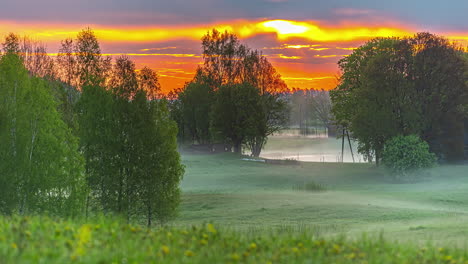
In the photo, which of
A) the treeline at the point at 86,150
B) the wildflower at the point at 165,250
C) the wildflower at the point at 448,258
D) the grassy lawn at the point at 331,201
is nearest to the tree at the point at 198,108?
the grassy lawn at the point at 331,201

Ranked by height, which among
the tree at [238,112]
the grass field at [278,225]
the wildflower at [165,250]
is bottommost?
the grass field at [278,225]

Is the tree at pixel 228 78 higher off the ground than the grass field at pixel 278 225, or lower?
higher

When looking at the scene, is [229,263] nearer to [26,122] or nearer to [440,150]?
[26,122]

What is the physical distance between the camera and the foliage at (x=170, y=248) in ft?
27.5

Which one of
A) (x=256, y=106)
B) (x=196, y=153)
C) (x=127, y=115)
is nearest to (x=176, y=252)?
(x=127, y=115)

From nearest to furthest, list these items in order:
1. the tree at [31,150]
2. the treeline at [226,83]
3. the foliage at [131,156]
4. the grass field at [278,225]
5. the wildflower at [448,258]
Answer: the grass field at [278,225]
the wildflower at [448,258]
the tree at [31,150]
the foliage at [131,156]
the treeline at [226,83]

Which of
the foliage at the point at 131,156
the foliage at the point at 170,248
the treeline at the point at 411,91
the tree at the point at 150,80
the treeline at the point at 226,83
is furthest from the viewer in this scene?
the tree at the point at 150,80

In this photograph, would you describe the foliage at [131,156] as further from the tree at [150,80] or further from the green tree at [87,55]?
the tree at [150,80]

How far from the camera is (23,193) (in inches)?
753

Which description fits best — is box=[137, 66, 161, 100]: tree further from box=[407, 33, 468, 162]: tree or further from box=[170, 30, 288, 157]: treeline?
box=[407, 33, 468, 162]: tree

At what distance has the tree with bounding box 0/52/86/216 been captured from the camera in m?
19.0

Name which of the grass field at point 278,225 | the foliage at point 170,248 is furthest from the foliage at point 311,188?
the foliage at point 170,248

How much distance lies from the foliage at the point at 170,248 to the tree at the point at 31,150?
8928mm

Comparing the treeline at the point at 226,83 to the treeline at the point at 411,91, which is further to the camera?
the treeline at the point at 226,83
